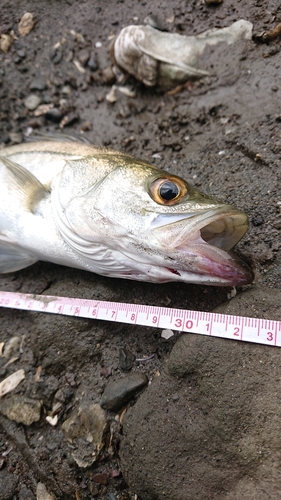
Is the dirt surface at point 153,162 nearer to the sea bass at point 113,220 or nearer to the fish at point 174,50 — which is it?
the fish at point 174,50

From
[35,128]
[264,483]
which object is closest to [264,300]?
[264,483]

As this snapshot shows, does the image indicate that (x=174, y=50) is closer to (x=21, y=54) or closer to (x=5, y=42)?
(x=21, y=54)

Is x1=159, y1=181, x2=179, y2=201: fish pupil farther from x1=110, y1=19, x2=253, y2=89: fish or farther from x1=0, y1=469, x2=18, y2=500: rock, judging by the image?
x1=0, y1=469, x2=18, y2=500: rock

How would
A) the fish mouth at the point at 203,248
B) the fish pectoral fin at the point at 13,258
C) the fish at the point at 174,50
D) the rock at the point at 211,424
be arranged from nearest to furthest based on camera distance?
the rock at the point at 211,424 → the fish mouth at the point at 203,248 → the fish pectoral fin at the point at 13,258 → the fish at the point at 174,50

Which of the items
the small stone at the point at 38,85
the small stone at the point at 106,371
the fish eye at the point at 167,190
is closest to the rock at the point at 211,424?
the small stone at the point at 106,371

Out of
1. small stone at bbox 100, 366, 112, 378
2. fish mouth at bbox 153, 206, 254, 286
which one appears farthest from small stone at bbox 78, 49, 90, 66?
small stone at bbox 100, 366, 112, 378

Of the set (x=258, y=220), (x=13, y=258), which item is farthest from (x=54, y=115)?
(x=258, y=220)
